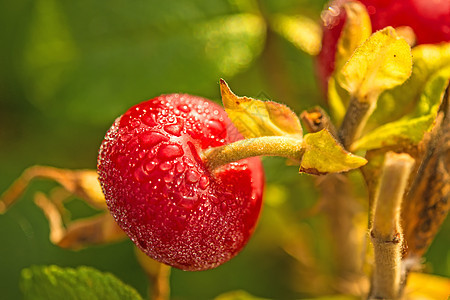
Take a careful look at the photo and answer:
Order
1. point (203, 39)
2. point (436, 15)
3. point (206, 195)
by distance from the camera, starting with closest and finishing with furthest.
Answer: point (206, 195) < point (436, 15) < point (203, 39)

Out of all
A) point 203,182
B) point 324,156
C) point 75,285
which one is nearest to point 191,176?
point 203,182

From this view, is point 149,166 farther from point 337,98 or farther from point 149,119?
point 337,98

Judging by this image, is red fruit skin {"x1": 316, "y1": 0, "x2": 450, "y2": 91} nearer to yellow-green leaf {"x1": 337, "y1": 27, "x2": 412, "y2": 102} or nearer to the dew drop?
yellow-green leaf {"x1": 337, "y1": 27, "x2": 412, "y2": 102}

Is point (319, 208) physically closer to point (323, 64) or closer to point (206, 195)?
point (323, 64)

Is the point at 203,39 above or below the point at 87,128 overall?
above

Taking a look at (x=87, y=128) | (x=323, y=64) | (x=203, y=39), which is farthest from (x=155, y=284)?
(x=87, y=128)

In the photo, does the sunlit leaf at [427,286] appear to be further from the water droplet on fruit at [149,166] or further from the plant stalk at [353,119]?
the water droplet on fruit at [149,166]

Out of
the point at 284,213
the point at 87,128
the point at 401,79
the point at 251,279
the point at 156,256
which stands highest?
the point at 401,79
